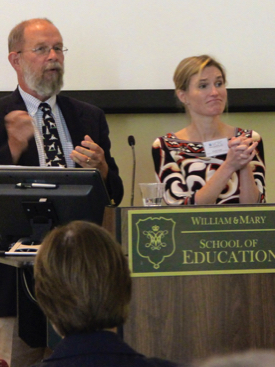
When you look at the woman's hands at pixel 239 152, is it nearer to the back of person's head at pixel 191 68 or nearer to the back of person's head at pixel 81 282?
the back of person's head at pixel 191 68

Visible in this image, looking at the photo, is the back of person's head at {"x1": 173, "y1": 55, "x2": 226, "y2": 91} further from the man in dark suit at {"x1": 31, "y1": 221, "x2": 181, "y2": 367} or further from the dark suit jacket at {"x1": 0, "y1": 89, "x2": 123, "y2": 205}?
the man in dark suit at {"x1": 31, "y1": 221, "x2": 181, "y2": 367}

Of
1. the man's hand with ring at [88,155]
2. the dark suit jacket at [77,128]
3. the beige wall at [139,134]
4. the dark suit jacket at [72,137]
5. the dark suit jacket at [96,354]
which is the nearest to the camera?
the dark suit jacket at [96,354]

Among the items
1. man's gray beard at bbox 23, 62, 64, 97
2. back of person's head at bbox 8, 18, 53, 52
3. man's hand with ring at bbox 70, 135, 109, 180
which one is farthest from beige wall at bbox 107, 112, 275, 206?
man's hand with ring at bbox 70, 135, 109, 180

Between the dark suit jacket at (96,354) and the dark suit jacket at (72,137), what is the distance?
1490 millimetres

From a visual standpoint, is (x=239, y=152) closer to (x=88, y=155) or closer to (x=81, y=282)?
(x=88, y=155)

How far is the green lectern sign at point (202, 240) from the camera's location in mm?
1630

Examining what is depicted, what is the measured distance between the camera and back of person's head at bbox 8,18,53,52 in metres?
2.77

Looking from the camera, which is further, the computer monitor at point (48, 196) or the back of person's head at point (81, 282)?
the computer monitor at point (48, 196)

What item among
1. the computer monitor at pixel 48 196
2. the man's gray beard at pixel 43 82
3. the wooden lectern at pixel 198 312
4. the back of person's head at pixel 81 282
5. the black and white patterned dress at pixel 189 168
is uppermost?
the man's gray beard at pixel 43 82

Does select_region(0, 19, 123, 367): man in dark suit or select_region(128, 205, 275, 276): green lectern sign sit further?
select_region(0, 19, 123, 367): man in dark suit

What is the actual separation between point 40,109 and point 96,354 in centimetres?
188

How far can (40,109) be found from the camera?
2717 millimetres

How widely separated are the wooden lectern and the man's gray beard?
124cm

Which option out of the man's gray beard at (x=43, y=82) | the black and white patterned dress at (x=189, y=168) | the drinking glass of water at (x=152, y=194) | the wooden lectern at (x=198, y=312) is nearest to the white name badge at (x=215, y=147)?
the black and white patterned dress at (x=189, y=168)
